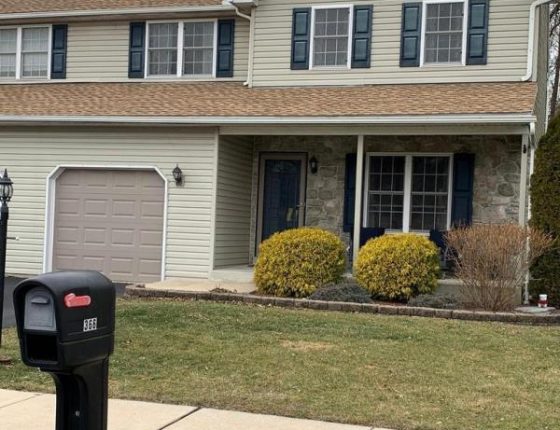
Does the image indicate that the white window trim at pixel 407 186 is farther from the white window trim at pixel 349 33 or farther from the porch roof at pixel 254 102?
the white window trim at pixel 349 33

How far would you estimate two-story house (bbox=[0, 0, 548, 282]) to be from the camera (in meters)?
12.7

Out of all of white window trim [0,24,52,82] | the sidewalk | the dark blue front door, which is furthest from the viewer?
white window trim [0,24,52,82]

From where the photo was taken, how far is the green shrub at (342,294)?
10508 mm

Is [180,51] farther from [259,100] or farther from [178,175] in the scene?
[178,175]

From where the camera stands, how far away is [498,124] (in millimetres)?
11180

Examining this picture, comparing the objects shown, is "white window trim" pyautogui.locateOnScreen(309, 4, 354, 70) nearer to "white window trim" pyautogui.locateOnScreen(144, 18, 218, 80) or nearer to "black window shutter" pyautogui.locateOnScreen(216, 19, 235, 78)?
"black window shutter" pyautogui.locateOnScreen(216, 19, 235, 78)

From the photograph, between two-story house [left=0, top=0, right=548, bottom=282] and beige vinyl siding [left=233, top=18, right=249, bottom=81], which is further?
beige vinyl siding [left=233, top=18, right=249, bottom=81]

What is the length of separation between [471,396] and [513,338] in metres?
2.81

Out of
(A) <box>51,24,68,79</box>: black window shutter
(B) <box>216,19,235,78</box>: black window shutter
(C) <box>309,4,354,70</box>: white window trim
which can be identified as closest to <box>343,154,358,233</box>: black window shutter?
(C) <box>309,4,354,70</box>: white window trim

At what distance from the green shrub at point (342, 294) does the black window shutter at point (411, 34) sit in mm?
4734

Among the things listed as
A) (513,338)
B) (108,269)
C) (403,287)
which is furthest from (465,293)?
(108,269)

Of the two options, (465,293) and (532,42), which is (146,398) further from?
(532,42)

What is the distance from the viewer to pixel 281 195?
14.4m

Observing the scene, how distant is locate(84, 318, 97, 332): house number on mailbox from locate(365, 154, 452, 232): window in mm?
10435
